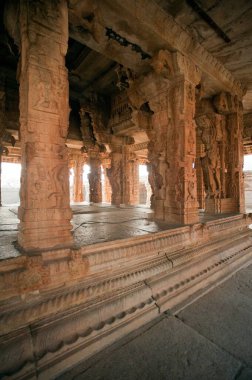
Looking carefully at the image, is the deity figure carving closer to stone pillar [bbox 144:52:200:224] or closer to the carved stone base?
the carved stone base

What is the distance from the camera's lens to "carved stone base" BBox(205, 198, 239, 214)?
5.68 meters

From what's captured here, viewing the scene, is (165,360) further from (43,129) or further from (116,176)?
Result: (116,176)

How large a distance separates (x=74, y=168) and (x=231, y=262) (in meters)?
11.6

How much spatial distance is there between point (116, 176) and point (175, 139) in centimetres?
478

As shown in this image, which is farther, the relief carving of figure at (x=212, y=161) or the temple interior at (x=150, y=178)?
the relief carving of figure at (x=212, y=161)

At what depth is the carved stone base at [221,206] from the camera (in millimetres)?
5680

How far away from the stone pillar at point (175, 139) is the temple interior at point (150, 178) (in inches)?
1.0

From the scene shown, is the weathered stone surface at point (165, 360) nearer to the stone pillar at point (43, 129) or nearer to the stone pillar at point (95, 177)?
the stone pillar at point (43, 129)

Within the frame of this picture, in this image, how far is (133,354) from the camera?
169cm

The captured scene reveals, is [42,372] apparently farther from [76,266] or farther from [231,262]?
[231,262]

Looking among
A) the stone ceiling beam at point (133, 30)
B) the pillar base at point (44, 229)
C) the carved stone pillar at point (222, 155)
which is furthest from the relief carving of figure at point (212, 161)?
the pillar base at point (44, 229)

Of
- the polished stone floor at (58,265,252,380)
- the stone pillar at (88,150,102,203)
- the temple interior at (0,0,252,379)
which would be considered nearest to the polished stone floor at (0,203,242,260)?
the temple interior at (0,0,252,379)

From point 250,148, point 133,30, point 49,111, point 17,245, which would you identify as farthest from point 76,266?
point 250,148

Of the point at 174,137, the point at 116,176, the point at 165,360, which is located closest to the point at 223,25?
the point at 174,137
